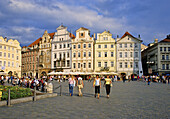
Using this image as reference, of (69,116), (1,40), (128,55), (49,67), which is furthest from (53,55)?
(69,116)

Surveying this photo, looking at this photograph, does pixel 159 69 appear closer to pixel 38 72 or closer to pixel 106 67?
pixel 106 67

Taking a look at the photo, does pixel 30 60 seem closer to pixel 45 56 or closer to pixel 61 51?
pixel 45 56

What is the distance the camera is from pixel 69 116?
25.0ft

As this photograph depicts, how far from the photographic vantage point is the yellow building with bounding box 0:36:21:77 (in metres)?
→ 60.5

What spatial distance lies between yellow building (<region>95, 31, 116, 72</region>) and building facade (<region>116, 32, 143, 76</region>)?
1669 mm

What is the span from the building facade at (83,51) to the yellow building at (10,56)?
61.9 feet

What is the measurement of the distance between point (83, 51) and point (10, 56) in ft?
75.9

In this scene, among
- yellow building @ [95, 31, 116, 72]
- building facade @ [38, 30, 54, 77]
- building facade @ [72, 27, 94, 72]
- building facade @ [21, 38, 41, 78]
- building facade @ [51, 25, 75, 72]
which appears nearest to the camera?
yellow building @ [95, 31, 116, 72]

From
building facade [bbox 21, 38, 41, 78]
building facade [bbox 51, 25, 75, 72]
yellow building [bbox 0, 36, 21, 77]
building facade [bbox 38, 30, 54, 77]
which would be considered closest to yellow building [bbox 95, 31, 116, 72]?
building facade [bbox 51, 25, 75, 72]

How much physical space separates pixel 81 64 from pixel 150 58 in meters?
20.7

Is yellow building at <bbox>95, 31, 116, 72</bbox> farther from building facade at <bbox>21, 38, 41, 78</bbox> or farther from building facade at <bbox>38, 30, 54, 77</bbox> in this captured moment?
building facade at <bbox>21, 38, 41, 78</bbox>

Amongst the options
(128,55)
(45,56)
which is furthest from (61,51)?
(128,55)

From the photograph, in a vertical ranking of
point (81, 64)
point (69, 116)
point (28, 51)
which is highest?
point (28, 51)

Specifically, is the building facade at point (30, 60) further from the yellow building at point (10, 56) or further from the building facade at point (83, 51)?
the building facade at point (83, 51)
